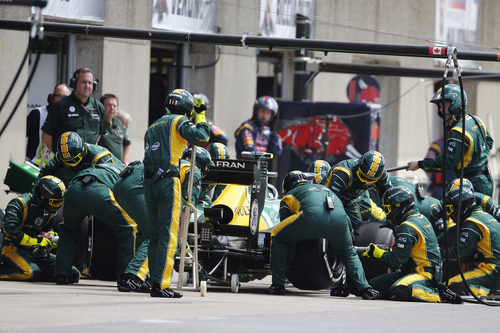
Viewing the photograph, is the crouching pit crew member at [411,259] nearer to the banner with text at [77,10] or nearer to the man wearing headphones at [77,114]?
the man wearing headphones at [77,114]

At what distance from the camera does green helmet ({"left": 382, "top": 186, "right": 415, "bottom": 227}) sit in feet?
41.2

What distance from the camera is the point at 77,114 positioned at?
47.3 feet

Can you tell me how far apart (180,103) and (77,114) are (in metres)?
3.21

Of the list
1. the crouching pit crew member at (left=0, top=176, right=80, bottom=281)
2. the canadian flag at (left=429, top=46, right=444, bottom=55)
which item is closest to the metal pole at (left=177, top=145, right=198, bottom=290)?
the crouching pit crew member at (left=0, top=176, right=80, bottom=281)

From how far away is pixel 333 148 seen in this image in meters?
21.0

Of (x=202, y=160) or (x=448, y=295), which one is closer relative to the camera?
(x=448, y=295)

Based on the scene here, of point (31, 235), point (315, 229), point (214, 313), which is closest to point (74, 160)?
point (31, 235)

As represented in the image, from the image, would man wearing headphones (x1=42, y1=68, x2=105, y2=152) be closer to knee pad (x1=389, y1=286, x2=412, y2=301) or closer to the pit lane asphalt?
the pit lane asphalt

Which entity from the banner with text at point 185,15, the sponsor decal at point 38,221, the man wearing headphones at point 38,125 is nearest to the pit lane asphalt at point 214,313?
the sponsor decal at point 38,221

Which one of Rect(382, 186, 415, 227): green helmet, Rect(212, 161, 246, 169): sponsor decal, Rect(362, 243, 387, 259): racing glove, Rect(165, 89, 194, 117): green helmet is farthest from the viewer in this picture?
Rect(212, 161, 246, 169): sponsor decal

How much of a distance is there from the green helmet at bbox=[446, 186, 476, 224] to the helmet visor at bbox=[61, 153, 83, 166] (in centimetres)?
387

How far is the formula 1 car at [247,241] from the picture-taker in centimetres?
1270

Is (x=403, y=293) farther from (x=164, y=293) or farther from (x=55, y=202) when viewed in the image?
(x=55, y=202)

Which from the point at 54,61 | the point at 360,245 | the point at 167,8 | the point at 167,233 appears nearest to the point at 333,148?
the point at 167,8
